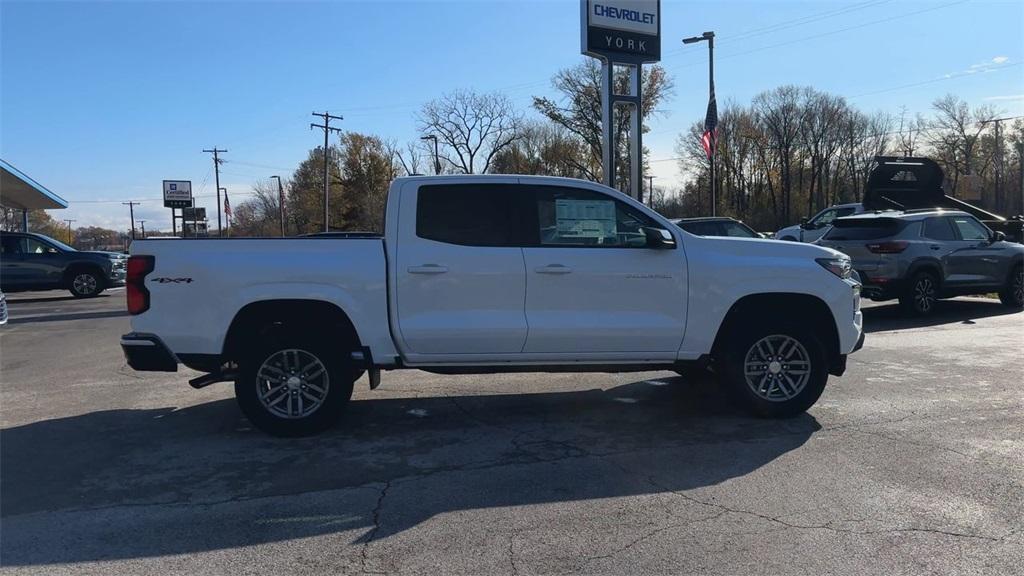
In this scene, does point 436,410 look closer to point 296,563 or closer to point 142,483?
point 142,483

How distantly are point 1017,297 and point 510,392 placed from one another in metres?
11.3

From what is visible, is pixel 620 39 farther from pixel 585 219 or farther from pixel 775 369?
pixel 775 369

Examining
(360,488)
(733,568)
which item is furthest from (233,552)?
(733,568)

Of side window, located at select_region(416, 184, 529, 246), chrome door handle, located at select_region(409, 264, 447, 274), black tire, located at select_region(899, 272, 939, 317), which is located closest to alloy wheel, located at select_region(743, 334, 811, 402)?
side window, located at select_region(416, 184, 529, 246)

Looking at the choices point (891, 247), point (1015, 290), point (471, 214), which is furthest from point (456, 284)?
point (1015, 290)

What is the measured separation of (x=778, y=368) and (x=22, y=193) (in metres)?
29.4

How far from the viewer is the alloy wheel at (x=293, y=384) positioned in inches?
228

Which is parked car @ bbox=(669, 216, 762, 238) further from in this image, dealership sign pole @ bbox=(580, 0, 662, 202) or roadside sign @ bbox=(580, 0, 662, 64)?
roadside sign @ bbox=(580, 0, 662, 64)

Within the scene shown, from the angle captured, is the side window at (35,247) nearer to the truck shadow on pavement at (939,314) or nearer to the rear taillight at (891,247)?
the truck shadow on pavement at (939,314)

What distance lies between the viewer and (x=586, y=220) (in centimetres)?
604

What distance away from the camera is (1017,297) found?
44.4 feet

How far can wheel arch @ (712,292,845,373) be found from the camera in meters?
6.10

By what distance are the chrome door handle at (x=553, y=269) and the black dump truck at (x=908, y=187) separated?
16414 mm

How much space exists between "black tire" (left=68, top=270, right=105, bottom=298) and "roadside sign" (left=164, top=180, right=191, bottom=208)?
19728mm
